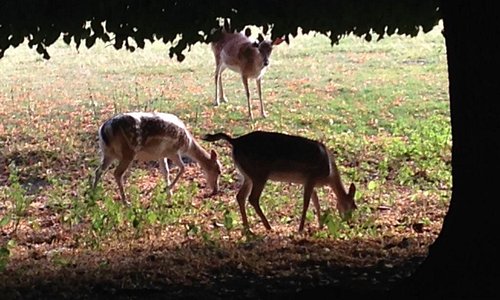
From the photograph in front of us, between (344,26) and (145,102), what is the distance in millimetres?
7058

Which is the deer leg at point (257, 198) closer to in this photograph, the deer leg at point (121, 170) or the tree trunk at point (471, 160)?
the deer leg at point (121, 170)

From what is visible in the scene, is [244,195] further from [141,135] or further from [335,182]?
[141,135]

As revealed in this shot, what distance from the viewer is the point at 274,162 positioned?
7551mm

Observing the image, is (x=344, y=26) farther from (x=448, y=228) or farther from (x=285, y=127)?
(x=285, y=127)

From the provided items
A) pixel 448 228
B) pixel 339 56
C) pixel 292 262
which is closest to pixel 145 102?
pixel 339 56

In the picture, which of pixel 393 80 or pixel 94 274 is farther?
pixel 393 80

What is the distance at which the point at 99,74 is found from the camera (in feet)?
54.3

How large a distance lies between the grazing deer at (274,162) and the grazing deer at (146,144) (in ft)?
6.33

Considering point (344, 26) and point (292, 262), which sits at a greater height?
point (344, 26)

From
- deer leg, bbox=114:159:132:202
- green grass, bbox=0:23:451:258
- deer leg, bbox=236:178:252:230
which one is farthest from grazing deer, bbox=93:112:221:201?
deer leg, bbox=236:178:252:230

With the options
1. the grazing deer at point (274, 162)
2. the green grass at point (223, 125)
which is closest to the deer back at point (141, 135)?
the green grass at point (223, 125)

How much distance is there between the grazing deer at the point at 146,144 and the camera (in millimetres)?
9484

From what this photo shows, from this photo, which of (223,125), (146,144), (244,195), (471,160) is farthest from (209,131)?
(471,160)

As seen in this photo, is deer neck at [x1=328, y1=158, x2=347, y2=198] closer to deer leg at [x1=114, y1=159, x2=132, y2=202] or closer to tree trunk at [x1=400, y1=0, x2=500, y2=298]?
deer leg at [x1=114, y1=159, x2=132, y2=202]
